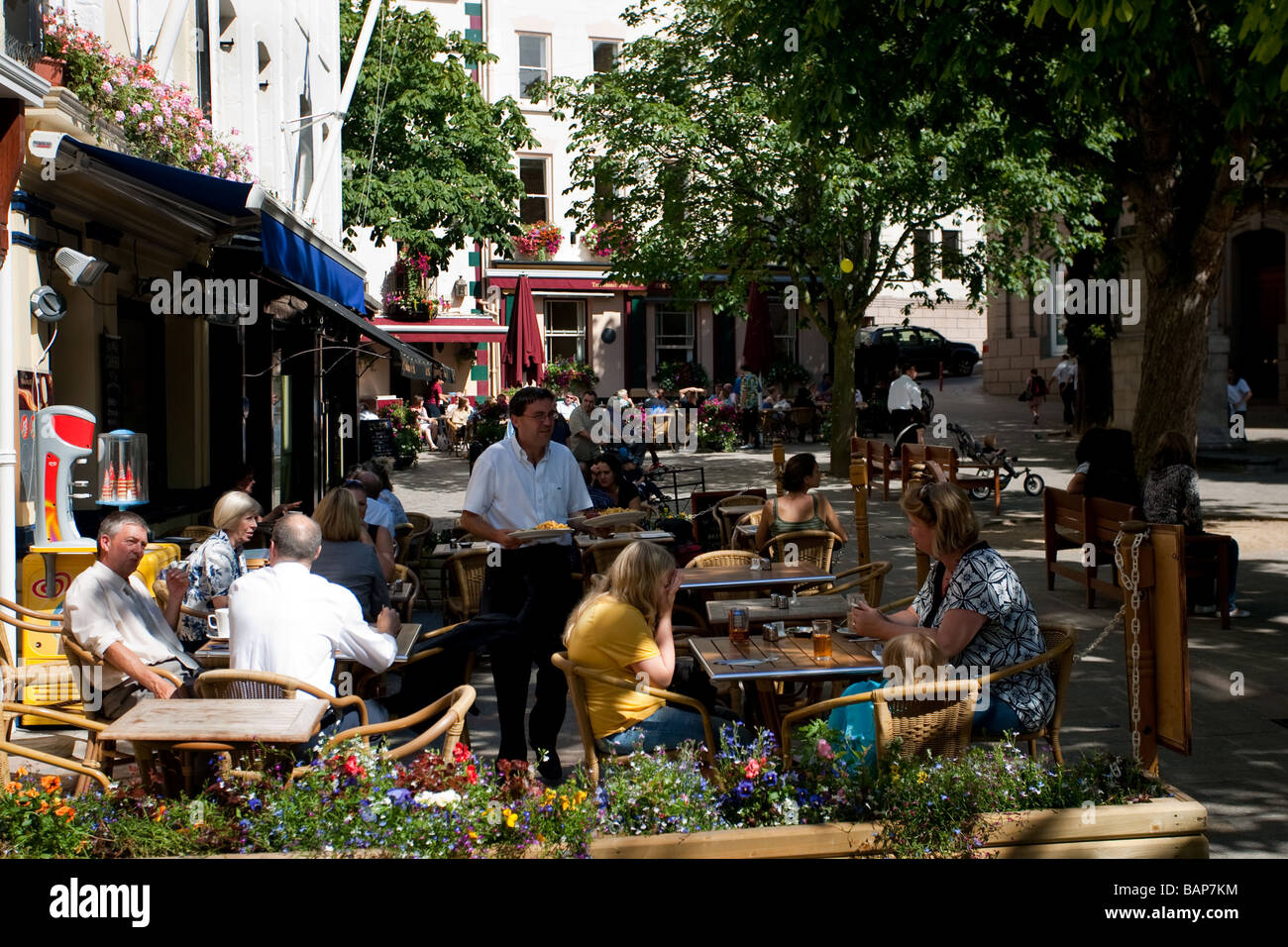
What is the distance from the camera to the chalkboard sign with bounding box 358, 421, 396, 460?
2272cm

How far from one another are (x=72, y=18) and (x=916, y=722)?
816cm

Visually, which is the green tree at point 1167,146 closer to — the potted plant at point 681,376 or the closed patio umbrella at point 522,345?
the closed patio umbrella at point 522,345

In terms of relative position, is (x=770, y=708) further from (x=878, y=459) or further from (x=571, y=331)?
(x=571, y=331)

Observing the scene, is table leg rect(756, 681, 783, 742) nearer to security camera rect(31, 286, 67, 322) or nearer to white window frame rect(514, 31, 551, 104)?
security camera rect(31, 286, 67, 322)

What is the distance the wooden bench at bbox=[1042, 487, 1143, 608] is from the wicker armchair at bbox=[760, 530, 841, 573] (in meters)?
2.11

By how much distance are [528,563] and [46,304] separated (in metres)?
4.32

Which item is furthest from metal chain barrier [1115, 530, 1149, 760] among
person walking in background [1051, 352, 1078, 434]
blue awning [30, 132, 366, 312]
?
person walking in background [1051, 352, 1078, 434]

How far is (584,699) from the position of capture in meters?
4.82

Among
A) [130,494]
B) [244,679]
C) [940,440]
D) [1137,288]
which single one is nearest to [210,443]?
[130,494]

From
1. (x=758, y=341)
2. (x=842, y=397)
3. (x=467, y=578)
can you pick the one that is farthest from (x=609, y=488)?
(x=758, y=341)

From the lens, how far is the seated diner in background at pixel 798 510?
8773mm

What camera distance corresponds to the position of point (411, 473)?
2411 centimetres

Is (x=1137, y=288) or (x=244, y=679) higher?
(x=1137, y=288)
